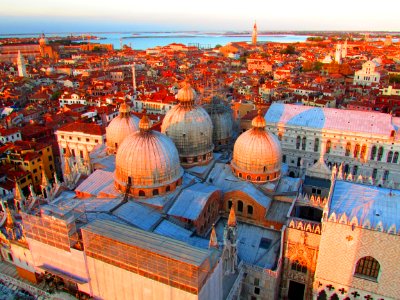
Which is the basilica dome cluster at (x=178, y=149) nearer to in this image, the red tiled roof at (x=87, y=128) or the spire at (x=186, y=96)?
the spire at (x=186, y=96)

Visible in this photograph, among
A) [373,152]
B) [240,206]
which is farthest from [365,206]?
[373,152]

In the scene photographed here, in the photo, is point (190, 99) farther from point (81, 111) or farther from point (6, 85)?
point (6, 85)

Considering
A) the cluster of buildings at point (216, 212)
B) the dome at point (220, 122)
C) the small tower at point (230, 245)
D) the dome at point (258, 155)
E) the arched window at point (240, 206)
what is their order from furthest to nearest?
the dome at point (220, 122) → the dome at point (258, 155) → the arched window at point (240, 206) → the small tower at point (230, 245) → the cluster of buildings at point (216, 212)

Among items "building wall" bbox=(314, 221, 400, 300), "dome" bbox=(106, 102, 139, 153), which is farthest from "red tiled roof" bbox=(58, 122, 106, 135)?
"building wall" bbox=(314, 221, 400, 300)

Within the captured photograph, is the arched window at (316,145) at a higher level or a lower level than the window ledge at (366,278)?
higher

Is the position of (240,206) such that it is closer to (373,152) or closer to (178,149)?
(178,149)

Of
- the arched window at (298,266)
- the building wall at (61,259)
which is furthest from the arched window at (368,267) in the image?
the building wall at (61,259)
